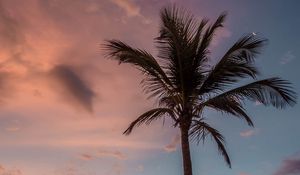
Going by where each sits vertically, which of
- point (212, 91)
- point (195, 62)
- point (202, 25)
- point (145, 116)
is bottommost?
point (145, 116)

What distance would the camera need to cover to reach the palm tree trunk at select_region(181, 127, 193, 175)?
12.1 metres

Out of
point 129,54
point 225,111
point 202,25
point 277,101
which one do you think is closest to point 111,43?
point 129,54

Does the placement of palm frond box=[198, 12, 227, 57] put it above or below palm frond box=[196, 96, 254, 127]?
above

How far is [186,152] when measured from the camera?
12.3 m

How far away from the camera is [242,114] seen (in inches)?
524

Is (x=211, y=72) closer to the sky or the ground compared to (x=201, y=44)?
closer to the ground

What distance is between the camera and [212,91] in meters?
13.6

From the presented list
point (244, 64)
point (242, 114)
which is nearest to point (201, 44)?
point (244, 64)

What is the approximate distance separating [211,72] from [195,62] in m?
0.58

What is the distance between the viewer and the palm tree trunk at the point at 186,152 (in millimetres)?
12109

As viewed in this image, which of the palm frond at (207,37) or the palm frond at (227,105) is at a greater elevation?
the palm frond at (207,37)

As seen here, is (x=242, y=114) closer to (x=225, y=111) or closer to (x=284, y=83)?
(x=225, y=111)

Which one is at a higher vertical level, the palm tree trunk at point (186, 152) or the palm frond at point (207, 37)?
the palm frond at point (207, 37)

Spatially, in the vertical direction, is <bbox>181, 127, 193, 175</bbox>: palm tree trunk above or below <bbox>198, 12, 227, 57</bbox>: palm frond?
below
